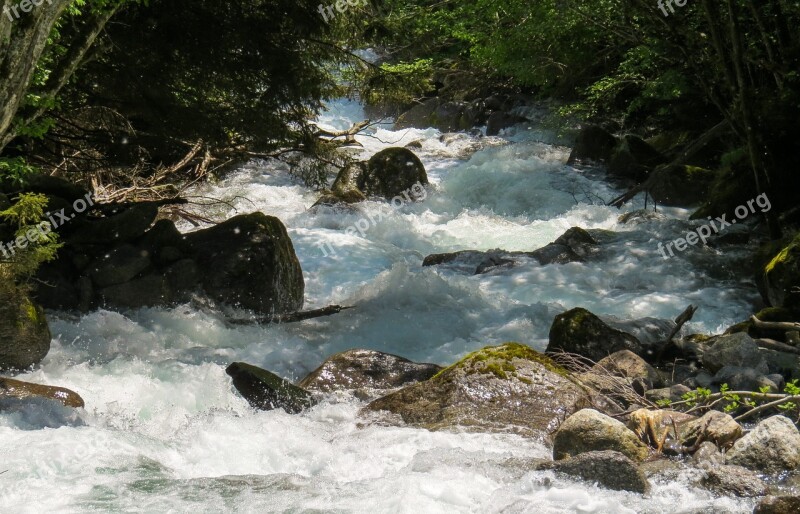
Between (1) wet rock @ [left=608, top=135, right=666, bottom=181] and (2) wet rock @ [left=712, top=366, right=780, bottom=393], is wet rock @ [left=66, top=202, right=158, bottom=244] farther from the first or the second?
(1) wet rock @ [left=608, top=135, right=666, bottom=181]

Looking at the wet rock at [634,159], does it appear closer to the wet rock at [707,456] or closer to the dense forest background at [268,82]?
the dense forest background at [268,82]

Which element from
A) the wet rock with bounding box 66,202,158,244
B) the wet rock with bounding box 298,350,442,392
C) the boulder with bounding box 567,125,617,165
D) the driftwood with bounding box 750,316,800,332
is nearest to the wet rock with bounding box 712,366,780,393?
the driftwood with bounding box 750,316,800,332

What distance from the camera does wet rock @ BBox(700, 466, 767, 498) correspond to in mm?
4578

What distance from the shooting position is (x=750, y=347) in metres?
6.95

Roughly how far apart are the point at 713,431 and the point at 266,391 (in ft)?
10.8

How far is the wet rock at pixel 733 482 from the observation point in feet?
15.0

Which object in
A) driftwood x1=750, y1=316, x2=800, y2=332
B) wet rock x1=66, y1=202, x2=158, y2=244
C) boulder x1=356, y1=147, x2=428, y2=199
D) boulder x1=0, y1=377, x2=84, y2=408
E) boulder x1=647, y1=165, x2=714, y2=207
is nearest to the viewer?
boulder x1=0, y1=377, x2=84, y2=408

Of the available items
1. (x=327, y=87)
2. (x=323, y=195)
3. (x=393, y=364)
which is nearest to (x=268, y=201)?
(x=323, y=195)

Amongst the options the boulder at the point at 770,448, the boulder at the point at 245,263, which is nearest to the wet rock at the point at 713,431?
the boulder at the point at 770,448

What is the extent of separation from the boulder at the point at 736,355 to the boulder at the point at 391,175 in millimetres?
9844

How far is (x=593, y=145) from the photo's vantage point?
717 inches

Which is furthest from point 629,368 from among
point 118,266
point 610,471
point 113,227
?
point 113,227

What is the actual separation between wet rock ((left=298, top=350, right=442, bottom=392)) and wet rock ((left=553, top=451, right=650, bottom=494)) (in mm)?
2667

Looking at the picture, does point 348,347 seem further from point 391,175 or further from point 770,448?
point 391,175
